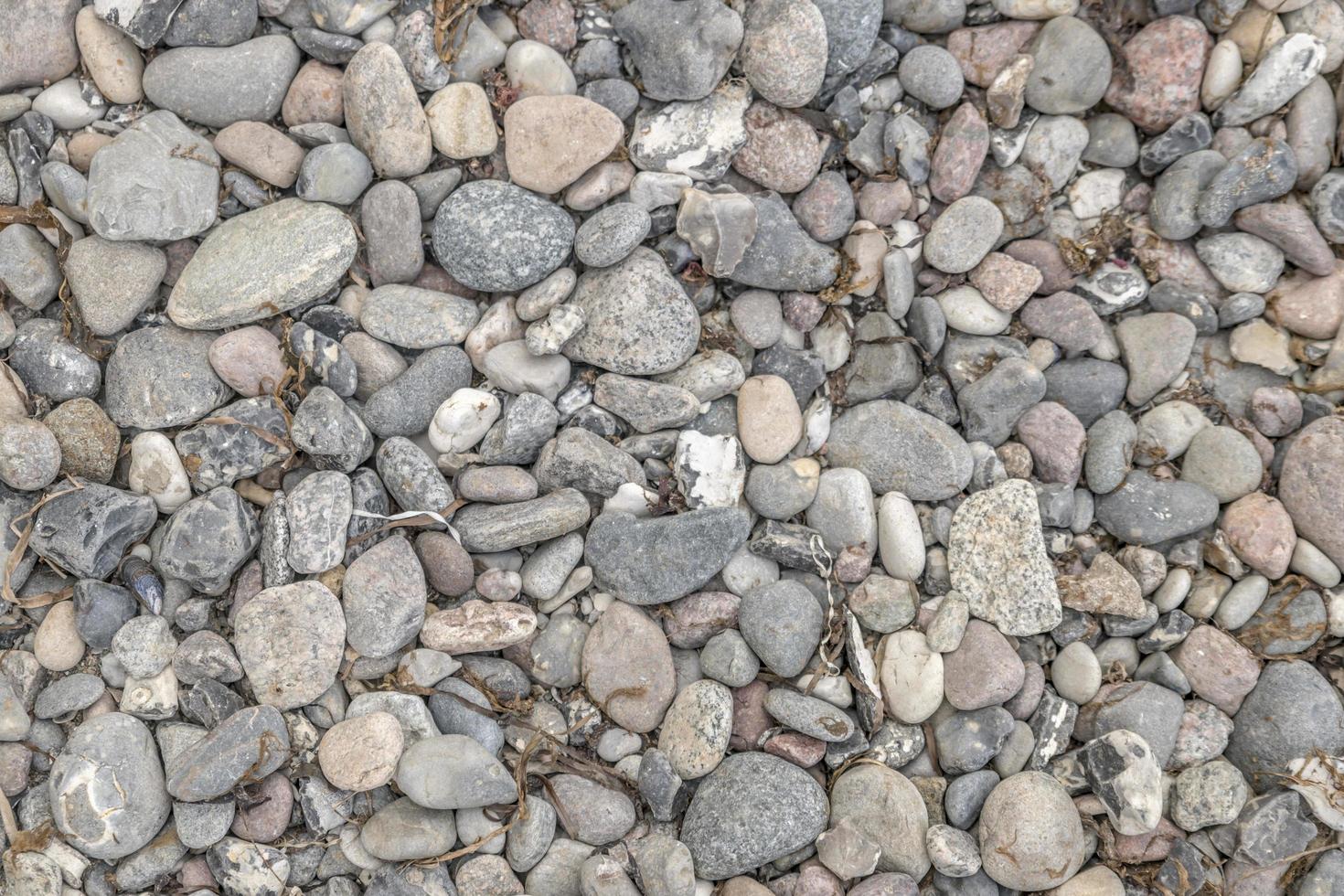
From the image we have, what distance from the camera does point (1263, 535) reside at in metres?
2.88

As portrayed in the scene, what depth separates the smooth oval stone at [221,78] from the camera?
2.82 metres

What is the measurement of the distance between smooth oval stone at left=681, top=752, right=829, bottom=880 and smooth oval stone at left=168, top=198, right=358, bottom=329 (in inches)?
76.6

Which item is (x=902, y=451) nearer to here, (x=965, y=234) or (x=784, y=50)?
(x=965, y=234)

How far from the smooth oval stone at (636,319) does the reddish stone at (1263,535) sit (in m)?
1.82

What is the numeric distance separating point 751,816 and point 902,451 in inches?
47.4

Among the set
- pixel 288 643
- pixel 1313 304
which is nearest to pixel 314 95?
pixel 288 643

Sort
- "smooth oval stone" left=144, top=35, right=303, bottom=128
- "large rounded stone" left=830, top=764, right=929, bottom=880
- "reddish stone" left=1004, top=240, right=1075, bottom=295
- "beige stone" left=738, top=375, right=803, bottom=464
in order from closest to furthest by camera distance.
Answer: "large rounded stone" left=830, top=764, right=929, bottom=880 → "smooth oval stone" left=144, top=35, right=303, bottom=128 → "beige stone" left=738, top=375, right=803, bottom=464 → "reddish stone" left=1004, top=240, right=1075, bottom=295

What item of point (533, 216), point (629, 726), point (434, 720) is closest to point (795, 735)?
point (629, 726)

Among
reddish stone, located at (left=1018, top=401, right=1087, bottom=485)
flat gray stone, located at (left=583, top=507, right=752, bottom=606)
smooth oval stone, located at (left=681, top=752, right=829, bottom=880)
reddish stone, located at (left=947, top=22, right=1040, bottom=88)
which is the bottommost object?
smooth oval stone, located at (left=681, top=752, right=829, bottom=880)

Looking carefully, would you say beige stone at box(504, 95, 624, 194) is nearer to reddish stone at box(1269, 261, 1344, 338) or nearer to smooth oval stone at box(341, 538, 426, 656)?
smooth oval stone at box(341, 538, 426, 656)

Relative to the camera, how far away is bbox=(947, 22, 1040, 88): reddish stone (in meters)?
3.01

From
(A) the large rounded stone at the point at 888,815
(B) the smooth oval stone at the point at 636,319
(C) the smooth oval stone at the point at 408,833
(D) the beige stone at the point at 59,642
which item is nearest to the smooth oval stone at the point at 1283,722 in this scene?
(A) the large rounded stone at the point at 888,815

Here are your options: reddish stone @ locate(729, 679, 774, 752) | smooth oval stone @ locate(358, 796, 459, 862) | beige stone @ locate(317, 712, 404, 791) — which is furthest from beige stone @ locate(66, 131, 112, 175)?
reddish stone @ locate(729, 679, 774, 752)

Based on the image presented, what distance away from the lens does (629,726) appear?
2836 millimetres
